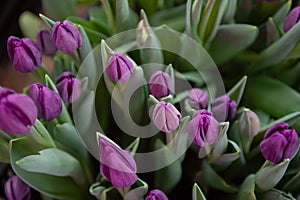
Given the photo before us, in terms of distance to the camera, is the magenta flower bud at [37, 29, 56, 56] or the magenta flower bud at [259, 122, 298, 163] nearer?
the magenta flower bud at [259, 122, 298, 163]

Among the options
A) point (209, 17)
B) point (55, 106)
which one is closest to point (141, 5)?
point (209, 17)

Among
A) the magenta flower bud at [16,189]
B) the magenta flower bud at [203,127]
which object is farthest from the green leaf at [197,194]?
the magenta flower bud at [16,189]

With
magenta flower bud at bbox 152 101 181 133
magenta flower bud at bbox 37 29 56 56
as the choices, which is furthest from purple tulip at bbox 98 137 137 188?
magenta flower bud at bbox 37 29 56 56

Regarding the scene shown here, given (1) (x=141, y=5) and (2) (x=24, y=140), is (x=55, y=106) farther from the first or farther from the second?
→ (1) (x=141, y=5)

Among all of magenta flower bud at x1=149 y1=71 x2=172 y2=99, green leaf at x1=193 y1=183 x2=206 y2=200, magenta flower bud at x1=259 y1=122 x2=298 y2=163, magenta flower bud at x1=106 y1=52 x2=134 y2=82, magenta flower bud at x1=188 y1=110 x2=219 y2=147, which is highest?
magenta flower bud at x1=106 y1=52 x2=134 y2=82

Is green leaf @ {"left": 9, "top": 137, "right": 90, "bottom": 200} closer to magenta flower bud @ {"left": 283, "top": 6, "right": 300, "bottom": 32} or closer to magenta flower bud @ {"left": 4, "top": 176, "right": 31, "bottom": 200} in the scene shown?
magenta flower bud @ {"left": 4, "top": 176, "right": 31, "bottom": 200}

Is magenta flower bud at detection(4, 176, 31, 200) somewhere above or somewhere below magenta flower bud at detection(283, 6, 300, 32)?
below
